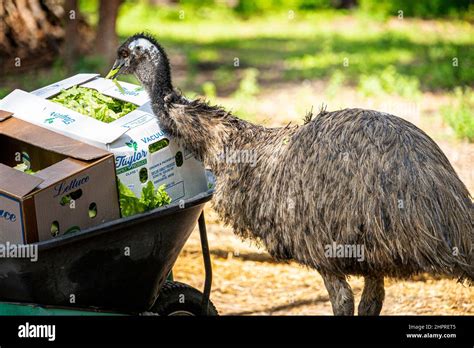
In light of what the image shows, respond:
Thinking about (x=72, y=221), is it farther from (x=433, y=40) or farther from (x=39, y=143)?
(x=433, y=40)

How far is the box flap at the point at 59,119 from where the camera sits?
4.29 metres

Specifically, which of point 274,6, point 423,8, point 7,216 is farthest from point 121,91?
point 274,6

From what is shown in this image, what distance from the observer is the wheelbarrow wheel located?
4.83m

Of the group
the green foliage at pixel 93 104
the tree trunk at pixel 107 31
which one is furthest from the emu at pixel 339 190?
the tree trunk at pixel 107 31

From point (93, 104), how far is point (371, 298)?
1926 mm

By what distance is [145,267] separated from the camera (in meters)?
4.37

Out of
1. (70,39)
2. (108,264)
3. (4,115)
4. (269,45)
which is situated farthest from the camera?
(269,45)

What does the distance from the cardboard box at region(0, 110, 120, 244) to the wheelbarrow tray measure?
11 centimetres

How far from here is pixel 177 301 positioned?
489cm

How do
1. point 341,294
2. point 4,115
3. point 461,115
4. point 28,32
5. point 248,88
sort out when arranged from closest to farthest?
point 4,115
point 341,294
point 461,115
point 28,32
point 248,88

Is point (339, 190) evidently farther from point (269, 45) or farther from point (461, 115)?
point (269, 45)

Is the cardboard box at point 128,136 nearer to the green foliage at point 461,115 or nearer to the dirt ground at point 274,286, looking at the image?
the dirt ground at point 274,286

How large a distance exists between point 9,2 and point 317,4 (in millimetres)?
11065

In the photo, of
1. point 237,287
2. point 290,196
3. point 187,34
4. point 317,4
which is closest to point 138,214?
point 290,196
